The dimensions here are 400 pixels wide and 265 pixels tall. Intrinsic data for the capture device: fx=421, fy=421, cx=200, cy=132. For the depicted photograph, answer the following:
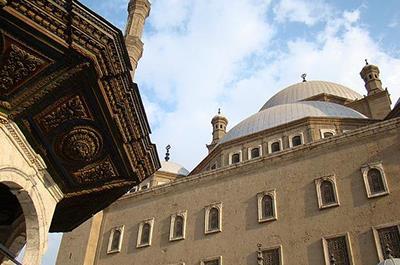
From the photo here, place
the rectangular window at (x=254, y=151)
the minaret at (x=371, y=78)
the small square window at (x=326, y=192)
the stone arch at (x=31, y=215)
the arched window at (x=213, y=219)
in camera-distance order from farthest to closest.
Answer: the minaret at (x=371, y=78), the rectangular window at (x=254, y=151), the arched window at (x=213, y=219), the small square window at (x=326, y=192), the stone arch at (x=31, y=215)

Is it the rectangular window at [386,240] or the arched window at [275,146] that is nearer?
the rectangular window at [386,240]

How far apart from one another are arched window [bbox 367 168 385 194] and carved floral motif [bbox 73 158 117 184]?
997cm

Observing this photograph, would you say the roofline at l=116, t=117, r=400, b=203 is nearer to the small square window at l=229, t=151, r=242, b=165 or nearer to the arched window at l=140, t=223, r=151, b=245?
the arched window at l=140, t=223, r=151, b=245

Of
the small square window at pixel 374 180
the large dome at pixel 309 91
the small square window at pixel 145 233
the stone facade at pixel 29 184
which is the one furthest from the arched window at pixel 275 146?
the stone facade at pixel 29 184

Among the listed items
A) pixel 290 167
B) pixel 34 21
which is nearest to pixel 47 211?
pixel 34 21

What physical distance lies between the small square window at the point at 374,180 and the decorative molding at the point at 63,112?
10.8 meters

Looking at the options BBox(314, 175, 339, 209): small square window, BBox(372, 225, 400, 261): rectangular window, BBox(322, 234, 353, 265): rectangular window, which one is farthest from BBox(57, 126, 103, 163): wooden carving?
BBox(314, 175, 339, 209): small square window

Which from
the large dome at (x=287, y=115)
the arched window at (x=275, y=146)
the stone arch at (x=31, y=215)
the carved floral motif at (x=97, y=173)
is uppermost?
the large dome at (x=287, y=115)

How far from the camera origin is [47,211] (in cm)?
599

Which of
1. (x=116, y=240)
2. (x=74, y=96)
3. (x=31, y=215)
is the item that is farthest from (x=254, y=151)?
(x=74, y=96)

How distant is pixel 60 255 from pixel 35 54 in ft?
58.4

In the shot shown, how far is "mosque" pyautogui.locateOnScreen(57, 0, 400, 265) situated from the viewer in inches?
523

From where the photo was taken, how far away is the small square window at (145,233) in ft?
57.5

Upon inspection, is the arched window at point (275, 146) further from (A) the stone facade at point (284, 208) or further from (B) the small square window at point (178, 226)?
(B) the small square window at point (178, 226)
